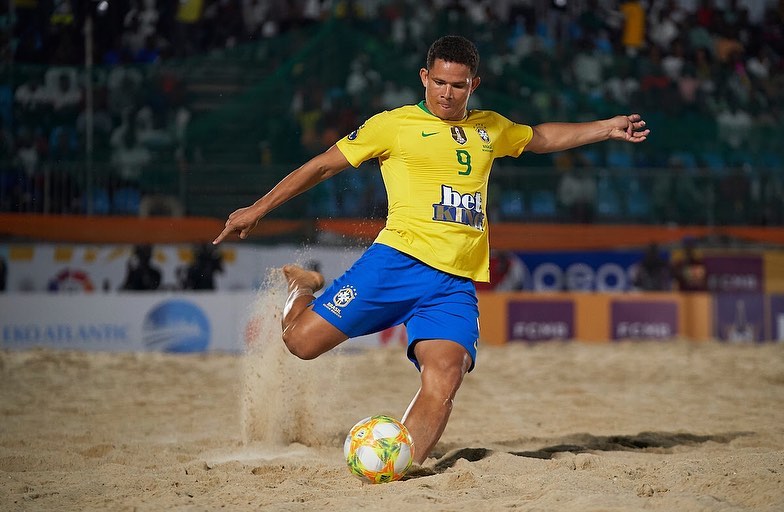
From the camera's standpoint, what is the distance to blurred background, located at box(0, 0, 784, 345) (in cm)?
1353

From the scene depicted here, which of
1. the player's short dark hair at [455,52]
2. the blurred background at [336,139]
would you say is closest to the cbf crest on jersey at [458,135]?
the player's short dark hair at [455,52]

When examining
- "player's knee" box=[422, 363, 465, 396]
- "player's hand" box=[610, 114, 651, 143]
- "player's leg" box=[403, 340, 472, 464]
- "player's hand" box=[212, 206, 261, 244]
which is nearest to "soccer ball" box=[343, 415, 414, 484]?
"player's leg" box=[403, 340, 472, 464]

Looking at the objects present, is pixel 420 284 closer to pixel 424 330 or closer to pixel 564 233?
pixel 424 330

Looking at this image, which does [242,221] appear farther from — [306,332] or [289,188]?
[306,332]

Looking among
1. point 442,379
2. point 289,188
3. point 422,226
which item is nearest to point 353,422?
point 442,379

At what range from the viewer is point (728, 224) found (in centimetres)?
1480

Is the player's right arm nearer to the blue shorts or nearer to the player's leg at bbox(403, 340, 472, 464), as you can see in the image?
the blue shorts

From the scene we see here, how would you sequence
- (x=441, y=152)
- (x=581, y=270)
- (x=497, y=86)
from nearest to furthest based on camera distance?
(x=441, y=152)
(x=581, y=270)
(x=497, y=86)

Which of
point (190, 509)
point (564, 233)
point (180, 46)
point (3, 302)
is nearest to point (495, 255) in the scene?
point (564, 233)

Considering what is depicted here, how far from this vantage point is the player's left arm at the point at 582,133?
5.47 metres

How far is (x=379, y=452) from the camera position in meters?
4.39

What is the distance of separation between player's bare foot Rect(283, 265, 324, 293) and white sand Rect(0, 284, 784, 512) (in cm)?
69

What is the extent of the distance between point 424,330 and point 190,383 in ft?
17.5

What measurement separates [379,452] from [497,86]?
12.3m
